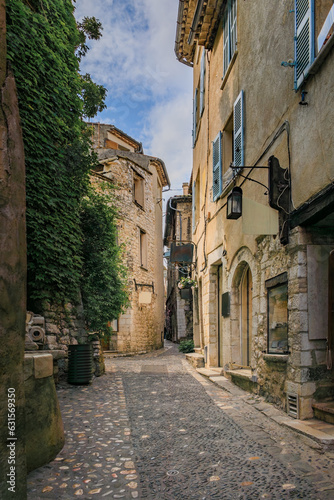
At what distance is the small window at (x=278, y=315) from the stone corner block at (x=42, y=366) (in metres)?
2.86

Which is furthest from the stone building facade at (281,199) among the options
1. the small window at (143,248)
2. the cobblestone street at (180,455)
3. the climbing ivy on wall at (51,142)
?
the small window at (143,248)

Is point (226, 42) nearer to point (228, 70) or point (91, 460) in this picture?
point (228, 70)

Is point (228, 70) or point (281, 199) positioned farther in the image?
point (228, 70)

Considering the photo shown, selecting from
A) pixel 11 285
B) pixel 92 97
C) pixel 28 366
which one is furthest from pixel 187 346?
pixel 11 285

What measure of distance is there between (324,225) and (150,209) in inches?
602

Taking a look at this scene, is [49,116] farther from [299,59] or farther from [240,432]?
[240,432]

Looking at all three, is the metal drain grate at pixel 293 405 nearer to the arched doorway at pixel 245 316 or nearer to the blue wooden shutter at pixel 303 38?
the arched doorway at pixel 245 316

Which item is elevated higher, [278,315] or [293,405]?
[278,315]

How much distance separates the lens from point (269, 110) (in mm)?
5664

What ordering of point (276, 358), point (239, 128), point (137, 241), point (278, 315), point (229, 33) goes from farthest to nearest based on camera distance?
point (137, 241)
point (229, 33)
point (239, 128)
point (278, 315)
point (276, 358)

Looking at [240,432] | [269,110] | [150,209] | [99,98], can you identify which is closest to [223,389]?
[240,432]

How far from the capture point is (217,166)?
8.85 meters

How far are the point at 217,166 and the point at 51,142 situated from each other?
3494mm

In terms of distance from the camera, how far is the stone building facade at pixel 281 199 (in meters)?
4.26
